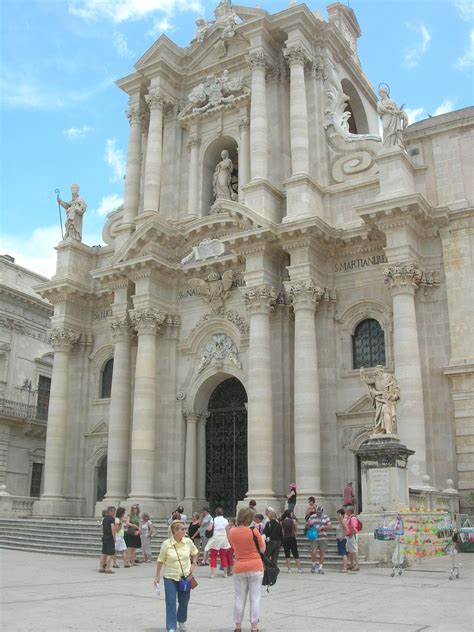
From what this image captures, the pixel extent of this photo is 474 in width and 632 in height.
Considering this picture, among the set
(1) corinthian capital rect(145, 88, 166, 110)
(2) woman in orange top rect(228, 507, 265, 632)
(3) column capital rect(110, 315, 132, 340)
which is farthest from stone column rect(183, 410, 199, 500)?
(2) woman in orange top rect(228, 507, 265, 632)

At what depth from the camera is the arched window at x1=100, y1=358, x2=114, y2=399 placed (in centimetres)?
3083

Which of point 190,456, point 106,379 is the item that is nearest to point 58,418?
point 106,379

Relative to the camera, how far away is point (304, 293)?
78.7 ft

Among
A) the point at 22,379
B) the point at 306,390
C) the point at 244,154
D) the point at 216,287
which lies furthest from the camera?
the point at 22,379

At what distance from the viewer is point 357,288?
2494cm

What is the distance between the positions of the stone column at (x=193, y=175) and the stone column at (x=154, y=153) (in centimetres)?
133

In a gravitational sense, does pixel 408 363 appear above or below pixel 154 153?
below

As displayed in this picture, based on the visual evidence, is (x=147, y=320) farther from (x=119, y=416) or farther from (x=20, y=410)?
(x=20, y=410)

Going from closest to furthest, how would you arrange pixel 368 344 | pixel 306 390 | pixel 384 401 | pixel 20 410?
pixel 384 401 → pixel 306 390 → pixel 368 344 → pixel 20 410

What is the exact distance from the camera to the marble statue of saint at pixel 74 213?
31.9m

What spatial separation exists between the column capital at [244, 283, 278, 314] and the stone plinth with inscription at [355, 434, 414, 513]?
8103mm

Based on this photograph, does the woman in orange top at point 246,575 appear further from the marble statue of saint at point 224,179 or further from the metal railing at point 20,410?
the metal railing at point 20,410

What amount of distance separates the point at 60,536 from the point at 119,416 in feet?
18.7

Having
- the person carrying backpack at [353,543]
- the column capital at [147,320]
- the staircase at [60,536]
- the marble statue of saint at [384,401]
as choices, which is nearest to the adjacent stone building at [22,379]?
the staircase at [60,536]
